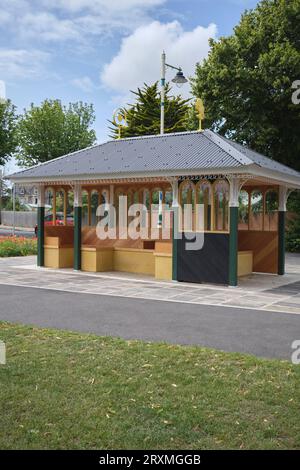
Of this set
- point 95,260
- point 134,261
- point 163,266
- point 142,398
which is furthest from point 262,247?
point 142,398

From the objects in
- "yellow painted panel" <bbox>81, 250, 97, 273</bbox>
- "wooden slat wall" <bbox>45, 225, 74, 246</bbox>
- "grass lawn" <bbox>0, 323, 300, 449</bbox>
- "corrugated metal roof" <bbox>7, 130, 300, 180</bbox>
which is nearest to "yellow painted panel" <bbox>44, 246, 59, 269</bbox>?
"wooden slat wall" <bbox>45, 225, 74, 246</bbox>

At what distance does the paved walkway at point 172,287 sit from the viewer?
34.4ft

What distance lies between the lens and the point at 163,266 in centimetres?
1445

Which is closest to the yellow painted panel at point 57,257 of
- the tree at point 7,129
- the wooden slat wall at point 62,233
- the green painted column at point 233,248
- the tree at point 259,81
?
the wooden slat wall at point 62,233

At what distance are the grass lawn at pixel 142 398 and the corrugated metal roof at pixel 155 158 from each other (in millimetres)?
7363

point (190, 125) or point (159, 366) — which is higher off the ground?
point (190, 125)

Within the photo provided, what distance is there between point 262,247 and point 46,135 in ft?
121

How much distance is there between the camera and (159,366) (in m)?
5.71

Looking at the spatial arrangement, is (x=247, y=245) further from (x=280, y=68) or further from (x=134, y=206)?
(x=280, y=68)

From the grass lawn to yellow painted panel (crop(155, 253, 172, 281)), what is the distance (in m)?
7.67

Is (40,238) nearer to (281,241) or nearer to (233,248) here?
(233,248)

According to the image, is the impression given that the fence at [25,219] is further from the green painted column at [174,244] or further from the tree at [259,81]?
the green painted column at [174,244]

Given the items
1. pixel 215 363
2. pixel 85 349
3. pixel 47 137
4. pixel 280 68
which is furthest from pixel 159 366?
pixel 47 137
